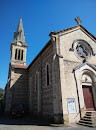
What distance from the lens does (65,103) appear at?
930 cm

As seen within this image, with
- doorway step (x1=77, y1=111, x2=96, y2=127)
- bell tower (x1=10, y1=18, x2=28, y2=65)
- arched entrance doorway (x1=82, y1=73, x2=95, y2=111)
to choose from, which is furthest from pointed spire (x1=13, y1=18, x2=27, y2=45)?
doorway step (x1=77, y1=111, x2=96, y2=127)

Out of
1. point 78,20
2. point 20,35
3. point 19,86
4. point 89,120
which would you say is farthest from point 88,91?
point 20,35

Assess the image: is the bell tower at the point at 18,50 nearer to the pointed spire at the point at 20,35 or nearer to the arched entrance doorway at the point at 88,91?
the pointed spire at the point at 20,35

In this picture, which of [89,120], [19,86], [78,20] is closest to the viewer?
[89,120]

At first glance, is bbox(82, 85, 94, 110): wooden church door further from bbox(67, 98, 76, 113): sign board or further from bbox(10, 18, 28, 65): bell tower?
bbox(10, 18, 28, 65): bell tower

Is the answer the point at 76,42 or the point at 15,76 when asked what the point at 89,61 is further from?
the point at 15,76

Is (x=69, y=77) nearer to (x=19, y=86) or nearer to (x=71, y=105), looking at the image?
(x=71, y=105)

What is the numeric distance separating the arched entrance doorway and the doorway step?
1.31 m

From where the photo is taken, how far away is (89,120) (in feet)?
28.5

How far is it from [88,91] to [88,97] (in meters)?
0.68

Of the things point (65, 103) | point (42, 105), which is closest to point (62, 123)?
point (65, 103)

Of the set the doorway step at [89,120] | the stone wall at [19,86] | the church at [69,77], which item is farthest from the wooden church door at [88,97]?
the stone wall at [19,86]

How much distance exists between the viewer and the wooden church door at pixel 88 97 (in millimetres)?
10891

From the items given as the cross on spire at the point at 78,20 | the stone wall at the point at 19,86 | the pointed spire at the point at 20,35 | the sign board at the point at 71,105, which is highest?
the pointed spire at the point at 20,35
